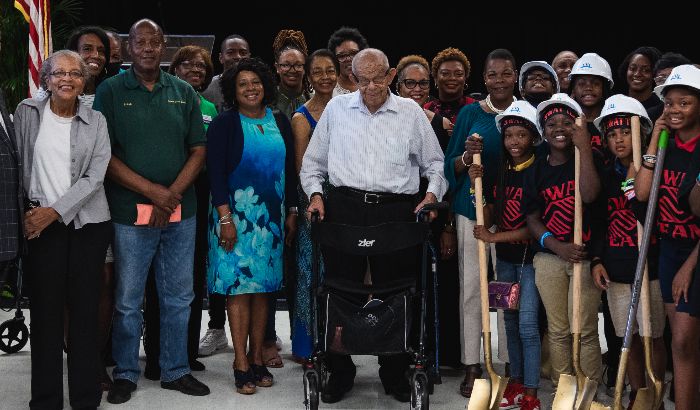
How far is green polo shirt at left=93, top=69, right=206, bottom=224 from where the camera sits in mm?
4500

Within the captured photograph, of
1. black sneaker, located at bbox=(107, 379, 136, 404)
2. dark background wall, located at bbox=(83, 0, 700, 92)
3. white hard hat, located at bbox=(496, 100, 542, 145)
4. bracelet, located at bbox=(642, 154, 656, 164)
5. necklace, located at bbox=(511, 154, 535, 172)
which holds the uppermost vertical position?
dark background wall, located at bbox=(83, 0, 700, 92)

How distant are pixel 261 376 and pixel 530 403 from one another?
132 centimetres

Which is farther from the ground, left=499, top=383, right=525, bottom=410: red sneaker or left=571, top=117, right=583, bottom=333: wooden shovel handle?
left=571, top=117, right=583, bottom=333: wooden shovel handle

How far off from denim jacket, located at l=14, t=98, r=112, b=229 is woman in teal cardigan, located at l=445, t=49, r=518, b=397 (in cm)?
164

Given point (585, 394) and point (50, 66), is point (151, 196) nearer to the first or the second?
point (50, 66)

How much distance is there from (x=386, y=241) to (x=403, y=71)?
1330 mm

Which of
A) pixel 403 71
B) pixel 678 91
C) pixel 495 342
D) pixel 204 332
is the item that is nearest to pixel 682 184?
pixel 678 91

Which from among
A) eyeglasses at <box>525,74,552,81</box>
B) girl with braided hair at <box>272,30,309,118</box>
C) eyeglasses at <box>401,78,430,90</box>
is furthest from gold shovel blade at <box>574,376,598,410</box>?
girl with braided hair at <box>272,30,309,118</box>

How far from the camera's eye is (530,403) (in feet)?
14.3

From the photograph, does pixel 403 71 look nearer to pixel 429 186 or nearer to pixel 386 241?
pixel 429 186

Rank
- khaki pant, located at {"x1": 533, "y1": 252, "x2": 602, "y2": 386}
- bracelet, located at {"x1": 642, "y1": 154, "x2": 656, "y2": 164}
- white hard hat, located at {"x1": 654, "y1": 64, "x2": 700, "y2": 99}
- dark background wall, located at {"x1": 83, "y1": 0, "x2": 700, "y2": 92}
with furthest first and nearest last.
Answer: dark background wall, located at {"x1": 83, "y1": 0, "x2": 700, "y2": 92}, khaki pant, located at {"x1": 533, "y1": 252, "x2": 602, "y2": 386}, bracelet, located at {"x1": 642, "y1": 154, "x2": 656, "y2": 164}, white hard hat, located at {"x1": 654, "y1": 64, "x2": 700, "y2": 99}

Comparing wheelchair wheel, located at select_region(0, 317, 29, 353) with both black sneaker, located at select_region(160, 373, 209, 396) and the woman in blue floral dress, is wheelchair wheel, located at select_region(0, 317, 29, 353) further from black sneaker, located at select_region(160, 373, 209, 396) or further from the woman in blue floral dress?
the woman in blue floral dress

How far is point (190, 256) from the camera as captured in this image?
4.74 m

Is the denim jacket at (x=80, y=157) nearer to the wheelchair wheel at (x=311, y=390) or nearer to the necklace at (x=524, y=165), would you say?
the wheelchair wheel at (x=311, y=390)
